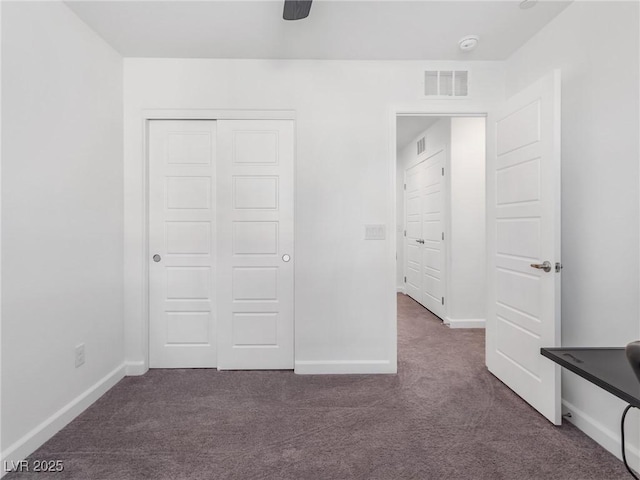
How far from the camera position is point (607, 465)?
1.64 metres

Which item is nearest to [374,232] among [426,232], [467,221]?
[467,221]

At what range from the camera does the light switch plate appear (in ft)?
8.95

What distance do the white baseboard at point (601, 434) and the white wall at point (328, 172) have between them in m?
1.18

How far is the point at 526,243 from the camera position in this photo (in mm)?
2178

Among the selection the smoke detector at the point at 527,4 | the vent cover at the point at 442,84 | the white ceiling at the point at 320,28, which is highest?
the white ceiling at the point at 320,28

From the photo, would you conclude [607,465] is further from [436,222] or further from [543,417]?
[436,222]

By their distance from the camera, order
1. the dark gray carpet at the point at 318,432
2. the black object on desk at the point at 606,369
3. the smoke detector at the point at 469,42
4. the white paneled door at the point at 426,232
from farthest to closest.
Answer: the white paneled door at the point at 426,232
the smoke detector at the point at 469,42
the dark gray carpet at the point at 318,432
the black object on desk at the point at 606,369

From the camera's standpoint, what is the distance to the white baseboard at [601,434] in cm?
163

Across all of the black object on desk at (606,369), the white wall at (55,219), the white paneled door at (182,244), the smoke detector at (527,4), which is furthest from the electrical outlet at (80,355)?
the smoke detector at (527,4)

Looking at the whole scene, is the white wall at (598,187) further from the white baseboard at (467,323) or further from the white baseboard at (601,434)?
the white baseboard at (467,323)

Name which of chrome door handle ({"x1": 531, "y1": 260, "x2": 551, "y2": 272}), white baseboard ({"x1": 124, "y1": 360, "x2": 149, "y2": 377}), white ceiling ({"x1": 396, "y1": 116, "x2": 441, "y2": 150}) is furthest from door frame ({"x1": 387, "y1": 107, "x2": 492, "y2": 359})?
white baseboard ({"x1": 124, "y1": 360, "x2": 149, "y2": 377})

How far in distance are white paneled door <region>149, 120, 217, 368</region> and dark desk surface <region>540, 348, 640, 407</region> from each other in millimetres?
2437

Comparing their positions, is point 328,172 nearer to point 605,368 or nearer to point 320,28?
point 320,28

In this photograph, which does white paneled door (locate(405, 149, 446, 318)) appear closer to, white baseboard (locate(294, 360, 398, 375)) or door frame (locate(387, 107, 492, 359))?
Result: door frame (locate(387, 107, 492, 359))
